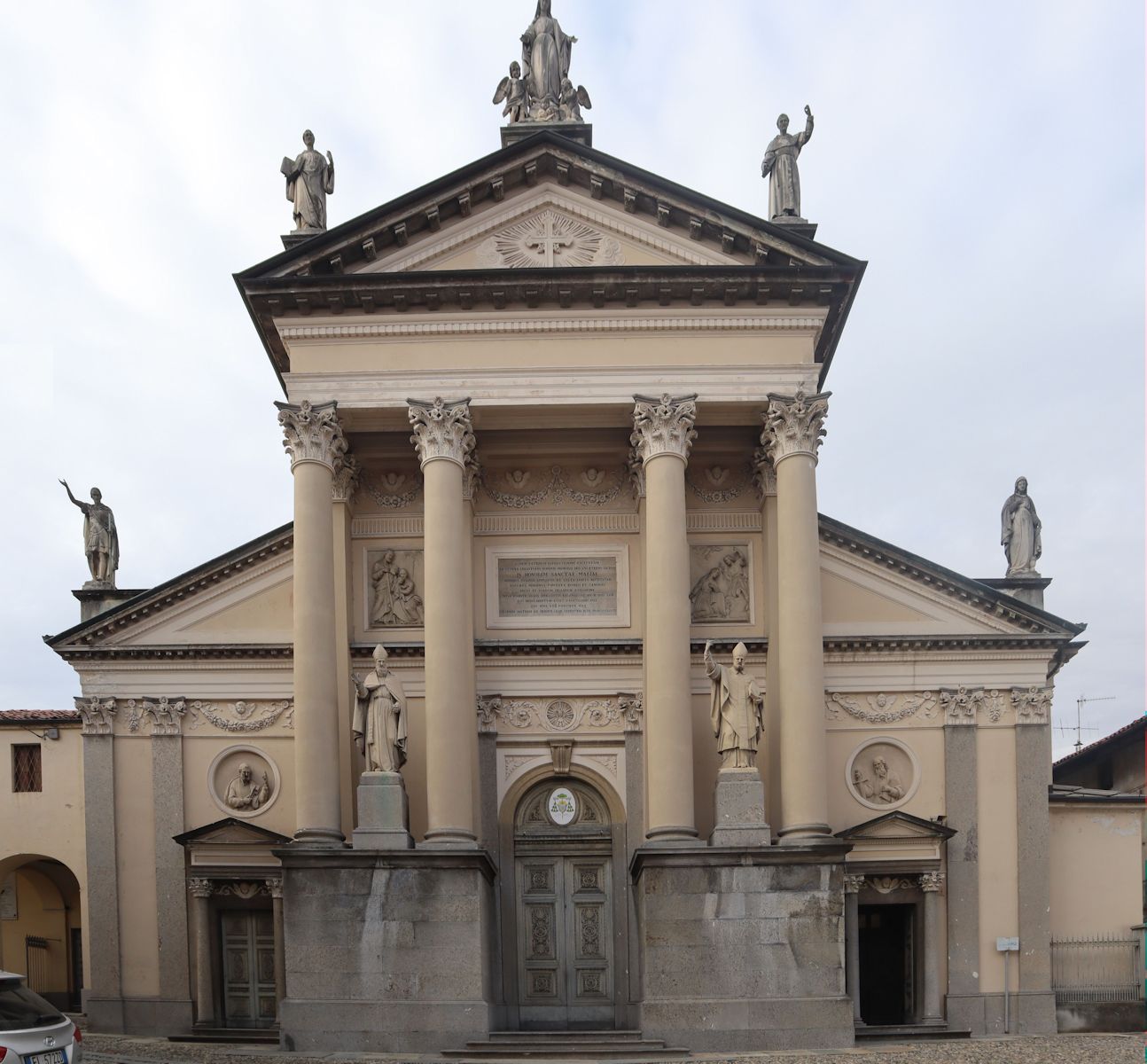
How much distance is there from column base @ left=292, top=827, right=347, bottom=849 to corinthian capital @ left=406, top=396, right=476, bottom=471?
6175mm

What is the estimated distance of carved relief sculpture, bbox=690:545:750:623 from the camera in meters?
25.9

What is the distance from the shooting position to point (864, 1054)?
20.5m

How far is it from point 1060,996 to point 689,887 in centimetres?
825

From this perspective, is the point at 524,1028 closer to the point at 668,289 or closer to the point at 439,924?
the point at 439,924

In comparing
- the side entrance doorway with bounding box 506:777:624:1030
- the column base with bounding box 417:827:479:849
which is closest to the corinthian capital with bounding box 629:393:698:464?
the side entrance doorway with bounding box 506:777:624:1030

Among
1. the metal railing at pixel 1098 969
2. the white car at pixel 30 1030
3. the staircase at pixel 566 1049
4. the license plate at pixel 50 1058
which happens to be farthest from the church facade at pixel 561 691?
the license plate at pixel 50 1058

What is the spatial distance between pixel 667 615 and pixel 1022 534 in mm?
9068

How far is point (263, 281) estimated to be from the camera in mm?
Result: 23953

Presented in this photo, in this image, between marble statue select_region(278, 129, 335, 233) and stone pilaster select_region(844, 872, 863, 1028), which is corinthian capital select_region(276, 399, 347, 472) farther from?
stone pilaster select_region(844, 872, 863, 1028)

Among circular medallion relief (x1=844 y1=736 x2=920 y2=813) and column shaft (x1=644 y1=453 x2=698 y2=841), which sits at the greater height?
column shaft (x1=644 y1=453 x2=698 y2=841)

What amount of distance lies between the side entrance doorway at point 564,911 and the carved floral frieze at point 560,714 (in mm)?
1048

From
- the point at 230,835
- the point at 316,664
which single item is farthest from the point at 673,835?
the point at 230,835

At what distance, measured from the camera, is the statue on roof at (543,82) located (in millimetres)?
26266

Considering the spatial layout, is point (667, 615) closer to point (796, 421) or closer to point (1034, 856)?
point (796, 421)
